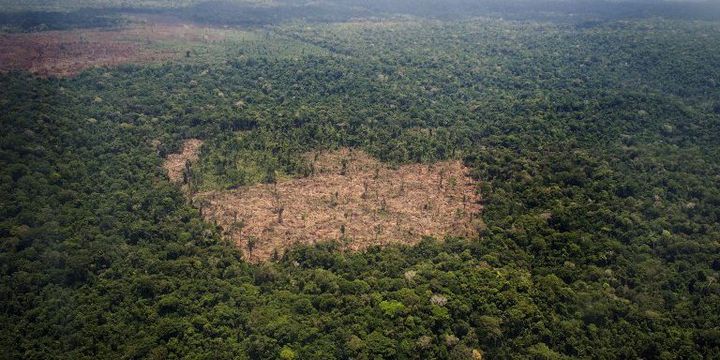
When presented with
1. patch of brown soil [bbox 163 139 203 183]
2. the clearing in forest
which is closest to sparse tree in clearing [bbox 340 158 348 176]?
the clearing in forest

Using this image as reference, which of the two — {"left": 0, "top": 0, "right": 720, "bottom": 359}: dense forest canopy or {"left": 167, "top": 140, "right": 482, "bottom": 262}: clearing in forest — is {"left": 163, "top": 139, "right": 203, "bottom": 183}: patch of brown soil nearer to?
{"left": 167, "top": 140, "right": 482, "bottom": 262}: clearing in forest

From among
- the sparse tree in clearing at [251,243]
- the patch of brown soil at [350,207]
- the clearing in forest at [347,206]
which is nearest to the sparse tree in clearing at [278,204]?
the patch of brown soil at [350,207]

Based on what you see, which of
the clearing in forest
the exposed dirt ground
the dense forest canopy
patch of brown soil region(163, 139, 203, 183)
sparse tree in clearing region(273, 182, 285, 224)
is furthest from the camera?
the exposed dirt ground

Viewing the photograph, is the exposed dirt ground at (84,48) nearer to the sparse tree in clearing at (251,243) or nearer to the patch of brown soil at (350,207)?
the patch of brown soil at (350,207)

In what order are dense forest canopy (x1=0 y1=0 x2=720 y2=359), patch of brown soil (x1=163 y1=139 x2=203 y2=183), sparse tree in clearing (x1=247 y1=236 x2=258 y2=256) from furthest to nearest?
patch of brown soil (x1=163 y1=139 x2=203 y2=183)
sparse tree in clearing (x1=247 y1=236 x2=258 y2=256)
dense forest canopy (x1=0 y1=0 x2=720 y2=359)

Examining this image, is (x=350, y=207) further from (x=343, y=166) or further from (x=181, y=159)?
(x=181, y=159)

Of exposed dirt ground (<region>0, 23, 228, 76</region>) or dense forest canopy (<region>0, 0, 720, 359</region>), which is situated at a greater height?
exposed dirt ground (<region>0, 23, 228, 76</region>)

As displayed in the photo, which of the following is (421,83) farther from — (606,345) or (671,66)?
(606,345)
